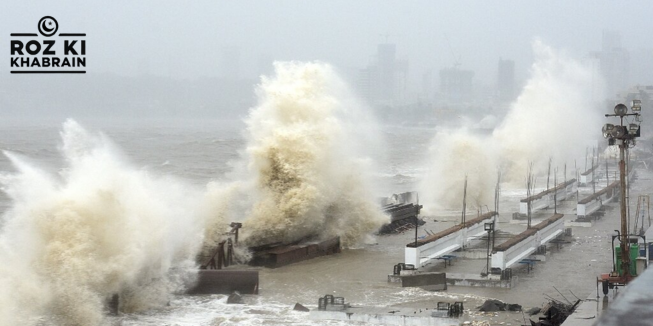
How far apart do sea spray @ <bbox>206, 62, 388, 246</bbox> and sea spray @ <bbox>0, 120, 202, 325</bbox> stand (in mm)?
4387

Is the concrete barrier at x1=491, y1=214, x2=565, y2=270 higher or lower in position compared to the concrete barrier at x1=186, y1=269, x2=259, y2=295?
higher

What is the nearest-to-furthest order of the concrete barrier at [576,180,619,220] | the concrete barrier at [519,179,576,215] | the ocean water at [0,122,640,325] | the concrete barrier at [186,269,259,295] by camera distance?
the ocean water at [0,122,640,325] → the concrete barrier at [186,269,259,295] → the concrete barrier at [576,180,619,220] → the concrete barrier at [519,179,576,215]

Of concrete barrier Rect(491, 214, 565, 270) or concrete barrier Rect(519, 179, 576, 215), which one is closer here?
concrete barrier Rect(491, 214, 565, 270)

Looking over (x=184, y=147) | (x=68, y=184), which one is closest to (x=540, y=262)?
(x=68, y=184)

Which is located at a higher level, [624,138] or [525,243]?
[624,138]

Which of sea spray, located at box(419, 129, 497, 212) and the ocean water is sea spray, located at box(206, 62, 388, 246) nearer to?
the ocean water

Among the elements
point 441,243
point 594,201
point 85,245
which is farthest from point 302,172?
point 594,201

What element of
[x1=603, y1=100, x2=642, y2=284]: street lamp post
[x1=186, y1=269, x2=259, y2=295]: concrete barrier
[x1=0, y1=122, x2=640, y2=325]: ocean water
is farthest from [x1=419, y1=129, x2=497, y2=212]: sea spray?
[x1=603, y1=100, x2=642, y2=284]: street lamp post

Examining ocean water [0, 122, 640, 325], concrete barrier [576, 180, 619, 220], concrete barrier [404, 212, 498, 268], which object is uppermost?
concrete barrier [576, 180, 619, 220]

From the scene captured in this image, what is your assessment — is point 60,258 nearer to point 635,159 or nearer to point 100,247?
point 100,247

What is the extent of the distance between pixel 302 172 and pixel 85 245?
391 inches

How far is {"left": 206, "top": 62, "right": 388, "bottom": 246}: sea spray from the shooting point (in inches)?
1039

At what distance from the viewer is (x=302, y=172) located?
89.4ft

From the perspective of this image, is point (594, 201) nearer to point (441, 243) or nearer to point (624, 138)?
point (441, 243)
